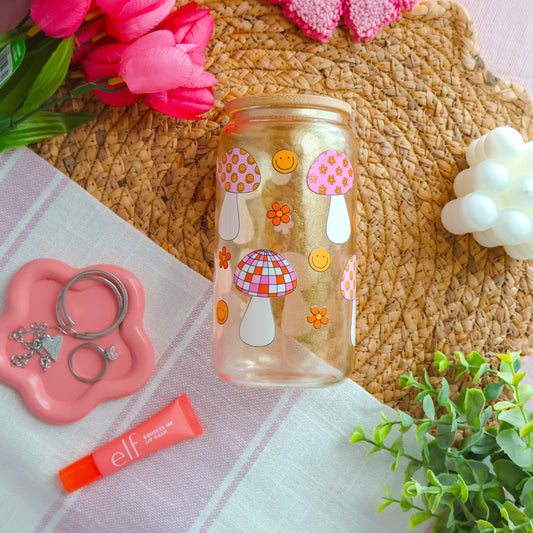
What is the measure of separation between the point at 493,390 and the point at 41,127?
1.81 ft

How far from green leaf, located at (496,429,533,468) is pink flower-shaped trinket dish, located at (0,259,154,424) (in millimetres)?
358

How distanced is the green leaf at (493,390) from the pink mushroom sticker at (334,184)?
8.9 inches

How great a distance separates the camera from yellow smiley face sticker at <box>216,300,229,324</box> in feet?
1.85

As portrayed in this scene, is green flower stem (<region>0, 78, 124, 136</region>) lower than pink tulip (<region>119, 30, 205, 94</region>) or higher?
lower

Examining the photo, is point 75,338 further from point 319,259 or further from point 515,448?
point 515,448

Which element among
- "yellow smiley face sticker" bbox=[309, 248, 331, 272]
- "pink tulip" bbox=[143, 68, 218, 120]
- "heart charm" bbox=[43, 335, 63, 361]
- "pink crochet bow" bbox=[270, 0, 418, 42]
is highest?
"pink crochet bow" bbox=[270, 0, 418, 42]

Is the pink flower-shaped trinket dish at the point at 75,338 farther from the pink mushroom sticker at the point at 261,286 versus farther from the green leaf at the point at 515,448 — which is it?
the green leaf at the point at 515,448

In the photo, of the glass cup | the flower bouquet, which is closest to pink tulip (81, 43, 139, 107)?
the flower bouquet

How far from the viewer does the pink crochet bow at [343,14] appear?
0.60 m

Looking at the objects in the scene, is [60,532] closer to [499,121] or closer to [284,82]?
[284,82]

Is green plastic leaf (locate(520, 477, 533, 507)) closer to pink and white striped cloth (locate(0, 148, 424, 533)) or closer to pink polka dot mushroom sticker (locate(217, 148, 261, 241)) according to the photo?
pink and white striped cloth (locate(0, 148, 424, 533))

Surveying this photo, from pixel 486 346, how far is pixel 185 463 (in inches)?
14.4

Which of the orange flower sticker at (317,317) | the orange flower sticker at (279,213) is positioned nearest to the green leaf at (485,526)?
the orange flower sticker at (317,317)

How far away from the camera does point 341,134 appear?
0.56 m
